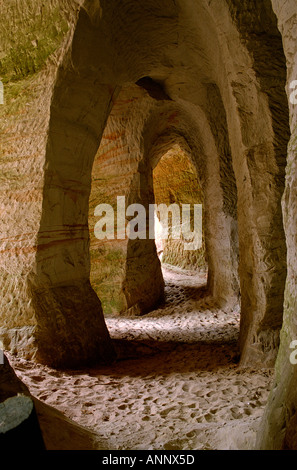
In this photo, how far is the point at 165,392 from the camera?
318 cm

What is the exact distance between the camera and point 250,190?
3688mm

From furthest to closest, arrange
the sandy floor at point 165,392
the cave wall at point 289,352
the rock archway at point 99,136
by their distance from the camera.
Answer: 1. the rock archway at point 99,136
2. the sandy floor at point 165,392
3. the cave wall at point 289,352

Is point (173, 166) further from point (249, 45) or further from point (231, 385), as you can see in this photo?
point (231, 385)

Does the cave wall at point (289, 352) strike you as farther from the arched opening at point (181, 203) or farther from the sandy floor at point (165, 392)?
the arched opening at point (181, 203)

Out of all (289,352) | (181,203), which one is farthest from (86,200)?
(181,203)

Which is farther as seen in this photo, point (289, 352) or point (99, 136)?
point (99, 136)

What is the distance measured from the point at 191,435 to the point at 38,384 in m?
1.55

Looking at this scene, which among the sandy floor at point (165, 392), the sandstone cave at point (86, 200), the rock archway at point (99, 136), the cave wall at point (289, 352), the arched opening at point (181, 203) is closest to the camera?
the cave wall at point (289, 352)

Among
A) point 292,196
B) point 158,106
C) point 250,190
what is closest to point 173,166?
point 158,106

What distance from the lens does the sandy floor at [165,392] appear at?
212 centimetres

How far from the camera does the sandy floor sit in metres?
2.12

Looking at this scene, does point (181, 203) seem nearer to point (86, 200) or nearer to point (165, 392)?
point (86, 200)

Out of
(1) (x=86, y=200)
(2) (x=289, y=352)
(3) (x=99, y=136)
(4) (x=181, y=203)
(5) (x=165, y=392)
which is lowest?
(5) (x=165, y=392)

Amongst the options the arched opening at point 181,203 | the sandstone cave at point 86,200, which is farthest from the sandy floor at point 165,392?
the arched opening at point 181,203
